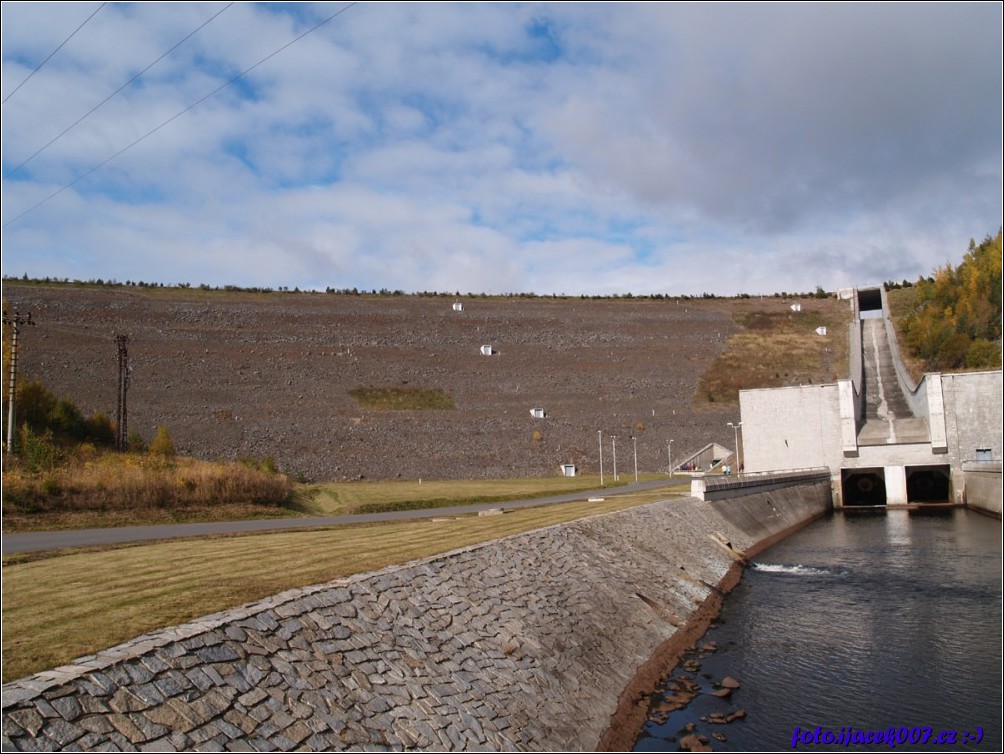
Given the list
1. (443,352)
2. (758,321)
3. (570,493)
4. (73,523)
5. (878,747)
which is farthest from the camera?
(758,321)

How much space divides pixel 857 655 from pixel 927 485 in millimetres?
45771

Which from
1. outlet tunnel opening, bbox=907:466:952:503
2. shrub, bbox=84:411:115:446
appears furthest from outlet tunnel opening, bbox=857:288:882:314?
shrub, bbox=84:411:115:446

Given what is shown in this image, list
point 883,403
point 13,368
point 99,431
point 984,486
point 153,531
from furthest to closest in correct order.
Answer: point 883,403 → point 984,486 → point 99,431 → point 153,531 → point 13,368

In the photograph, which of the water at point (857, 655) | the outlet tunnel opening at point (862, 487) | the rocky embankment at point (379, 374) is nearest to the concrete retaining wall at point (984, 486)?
the outlet tunnel opening at point (862, 487)

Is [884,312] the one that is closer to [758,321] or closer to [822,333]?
[822,333]

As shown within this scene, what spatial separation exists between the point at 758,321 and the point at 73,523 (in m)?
87.4

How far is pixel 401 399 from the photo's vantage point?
7275cm

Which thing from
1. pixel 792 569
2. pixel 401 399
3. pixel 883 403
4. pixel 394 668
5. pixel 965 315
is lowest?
pixel 792 569

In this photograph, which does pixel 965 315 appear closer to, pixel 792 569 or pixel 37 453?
pixel 792 569

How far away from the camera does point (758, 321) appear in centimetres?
9469

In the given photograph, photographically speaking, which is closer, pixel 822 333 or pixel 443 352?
pixel 822 333

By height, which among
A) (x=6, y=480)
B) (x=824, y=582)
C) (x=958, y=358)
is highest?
(x=958, y=358)

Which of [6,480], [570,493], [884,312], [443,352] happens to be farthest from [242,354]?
[884,312]

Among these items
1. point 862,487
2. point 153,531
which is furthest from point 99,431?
point 862,487
